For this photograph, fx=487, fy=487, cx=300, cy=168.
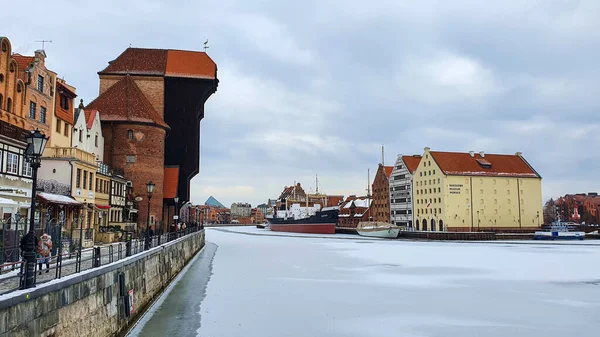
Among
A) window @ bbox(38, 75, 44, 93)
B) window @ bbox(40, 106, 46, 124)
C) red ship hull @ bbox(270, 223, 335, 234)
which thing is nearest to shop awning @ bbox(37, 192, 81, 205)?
window @ bbox(40, 106, 46, 124)

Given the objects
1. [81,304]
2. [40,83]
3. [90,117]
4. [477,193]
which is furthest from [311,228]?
[81,304]

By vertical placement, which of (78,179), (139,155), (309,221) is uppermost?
(139,155)

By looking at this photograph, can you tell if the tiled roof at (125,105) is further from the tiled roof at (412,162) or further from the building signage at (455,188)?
the tiled roof at (412,162)

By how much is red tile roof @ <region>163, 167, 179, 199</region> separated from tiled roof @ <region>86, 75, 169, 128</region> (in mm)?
6602

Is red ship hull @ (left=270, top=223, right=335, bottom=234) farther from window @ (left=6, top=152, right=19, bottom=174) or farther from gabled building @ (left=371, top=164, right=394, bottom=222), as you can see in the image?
window @ (left=6, top=152, right=19, bottom=174)

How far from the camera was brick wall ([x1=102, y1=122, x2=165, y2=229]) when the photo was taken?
53562mm

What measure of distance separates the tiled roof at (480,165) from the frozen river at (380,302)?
57514 millimetres

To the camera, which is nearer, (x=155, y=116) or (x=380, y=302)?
(x=380, y=302)

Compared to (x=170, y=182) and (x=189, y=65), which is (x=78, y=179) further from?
(x=189, y=65)

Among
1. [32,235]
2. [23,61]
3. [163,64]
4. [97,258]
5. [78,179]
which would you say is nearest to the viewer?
[32,235]

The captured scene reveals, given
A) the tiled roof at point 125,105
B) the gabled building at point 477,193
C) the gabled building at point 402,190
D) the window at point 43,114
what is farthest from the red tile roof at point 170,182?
the gabled building at point 402,190

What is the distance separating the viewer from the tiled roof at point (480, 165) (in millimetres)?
89250

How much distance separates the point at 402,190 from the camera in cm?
10225

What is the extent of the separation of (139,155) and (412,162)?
64261 millimetres
